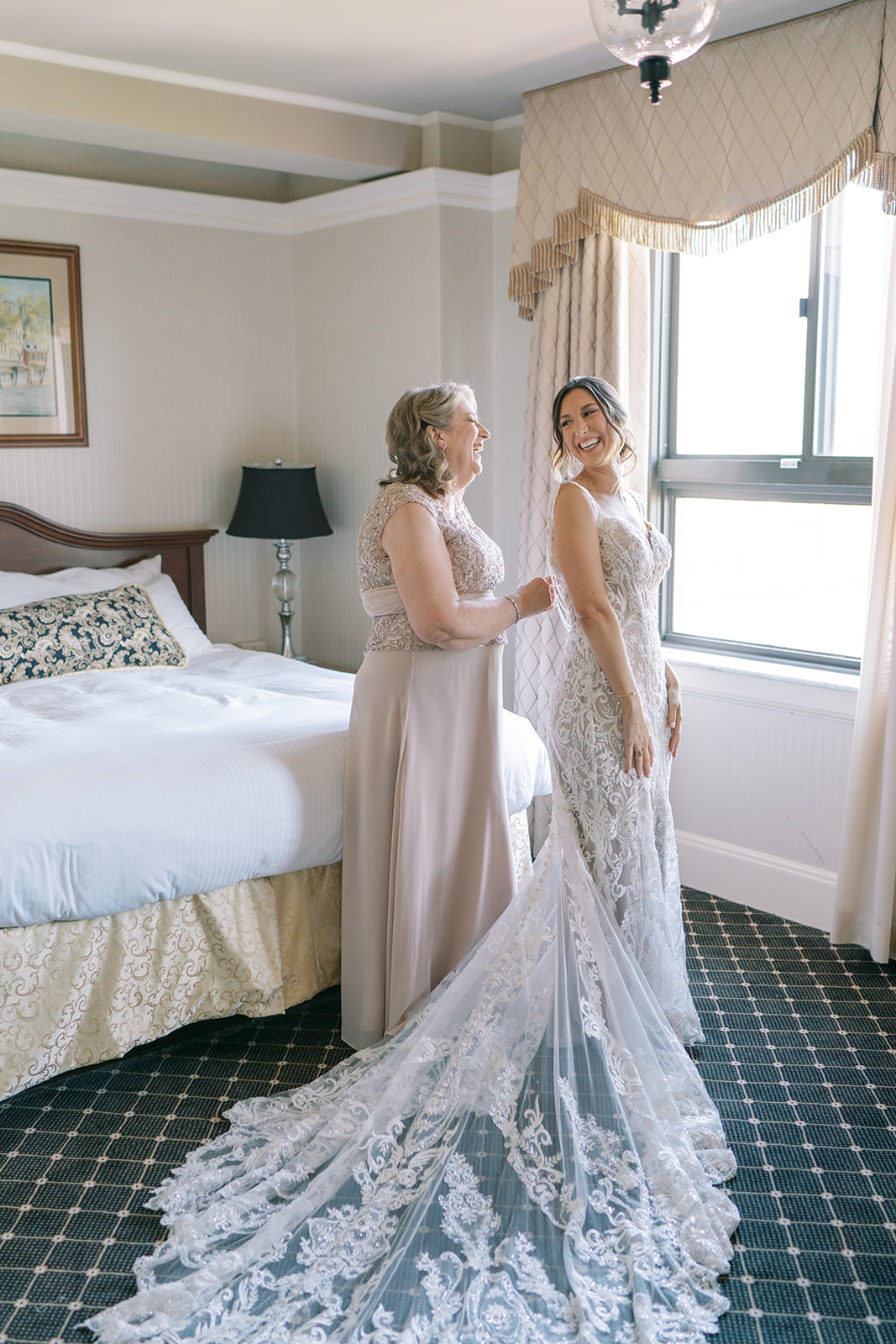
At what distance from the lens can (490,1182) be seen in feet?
7.38

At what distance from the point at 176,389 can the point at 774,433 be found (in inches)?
102

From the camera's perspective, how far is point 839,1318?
2.08 m

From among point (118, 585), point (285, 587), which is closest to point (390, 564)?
point (118, 585)

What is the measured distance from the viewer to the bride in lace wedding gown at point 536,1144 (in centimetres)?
200

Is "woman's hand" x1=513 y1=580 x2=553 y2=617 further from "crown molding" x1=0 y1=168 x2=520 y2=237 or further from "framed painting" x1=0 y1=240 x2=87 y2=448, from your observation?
"framed painting" x1=0 y1=240 x2=87 y2=448

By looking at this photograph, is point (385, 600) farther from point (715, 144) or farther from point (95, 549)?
point (95, 549)

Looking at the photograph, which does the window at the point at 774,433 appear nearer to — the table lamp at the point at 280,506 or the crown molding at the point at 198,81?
the crown molding at the point at 198,81

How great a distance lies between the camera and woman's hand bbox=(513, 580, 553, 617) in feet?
9.96

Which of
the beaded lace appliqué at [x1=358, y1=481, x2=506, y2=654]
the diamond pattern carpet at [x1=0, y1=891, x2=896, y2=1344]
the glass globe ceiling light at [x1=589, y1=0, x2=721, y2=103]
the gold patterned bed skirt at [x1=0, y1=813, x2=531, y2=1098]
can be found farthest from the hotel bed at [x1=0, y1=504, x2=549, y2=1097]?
the glass globe ceiling light at [x1=589, y1=0, x2=721, y2=103]

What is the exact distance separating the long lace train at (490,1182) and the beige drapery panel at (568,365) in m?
1.68

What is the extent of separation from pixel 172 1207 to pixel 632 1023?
1007mm

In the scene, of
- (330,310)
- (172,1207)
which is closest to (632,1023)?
(172,1207)

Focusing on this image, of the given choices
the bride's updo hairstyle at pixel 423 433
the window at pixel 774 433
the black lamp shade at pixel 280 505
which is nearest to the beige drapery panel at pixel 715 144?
the window at pixel 774 433

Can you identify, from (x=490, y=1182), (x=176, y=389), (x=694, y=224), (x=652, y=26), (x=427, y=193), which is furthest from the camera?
(x=176, y=389)
